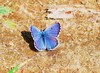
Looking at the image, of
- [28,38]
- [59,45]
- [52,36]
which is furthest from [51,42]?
[28,38]

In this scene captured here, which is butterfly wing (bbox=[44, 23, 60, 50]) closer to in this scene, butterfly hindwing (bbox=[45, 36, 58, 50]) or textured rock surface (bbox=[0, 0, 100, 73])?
butterfly hindwing (bbox=[45, 36, 58, 50])

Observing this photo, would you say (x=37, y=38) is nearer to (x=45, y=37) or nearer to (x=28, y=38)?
(x=45, y=37)

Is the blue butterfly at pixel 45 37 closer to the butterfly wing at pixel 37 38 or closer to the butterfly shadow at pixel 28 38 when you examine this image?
the butterfly wing at pixel 37 38

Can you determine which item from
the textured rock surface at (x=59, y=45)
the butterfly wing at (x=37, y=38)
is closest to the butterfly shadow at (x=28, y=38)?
the textured rock surface at (x=59, y=45)

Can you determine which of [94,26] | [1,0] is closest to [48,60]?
[94,26]

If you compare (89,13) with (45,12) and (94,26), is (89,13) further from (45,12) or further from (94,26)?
(45,12)

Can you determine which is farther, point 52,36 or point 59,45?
point 59,45
